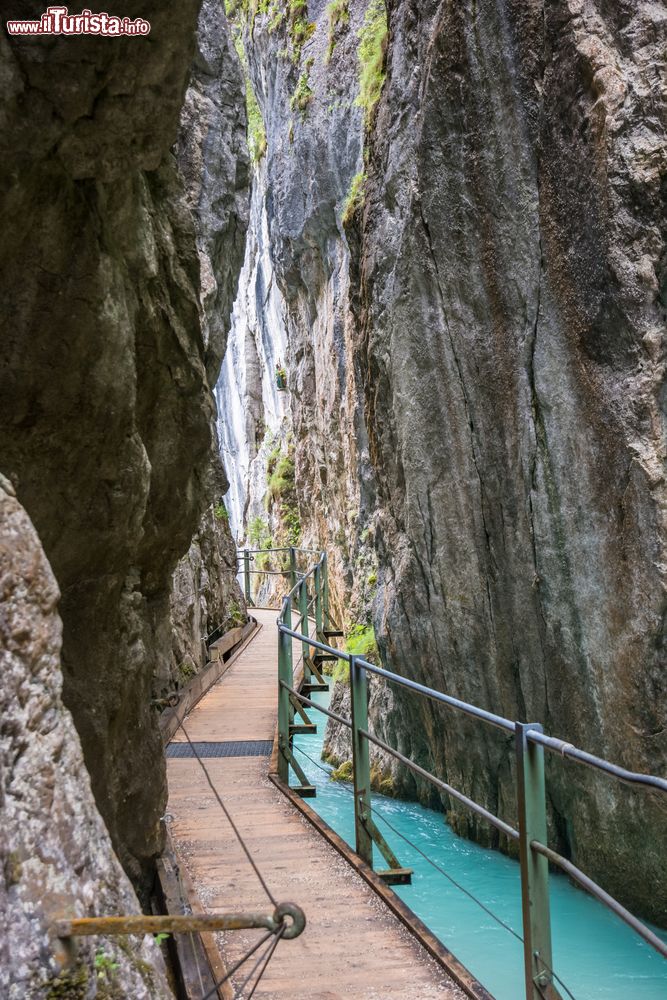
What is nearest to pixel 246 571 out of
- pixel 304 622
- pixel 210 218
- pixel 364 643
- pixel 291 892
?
pixel 364 643

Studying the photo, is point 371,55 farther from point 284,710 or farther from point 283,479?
point 283,479

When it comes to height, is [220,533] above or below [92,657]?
above

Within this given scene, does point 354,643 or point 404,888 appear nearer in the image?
point 404,888

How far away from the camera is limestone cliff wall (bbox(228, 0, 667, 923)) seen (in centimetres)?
698

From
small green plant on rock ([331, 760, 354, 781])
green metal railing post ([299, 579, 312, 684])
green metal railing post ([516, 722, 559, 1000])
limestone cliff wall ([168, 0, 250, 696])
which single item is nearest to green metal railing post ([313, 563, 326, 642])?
green metal railing post ([299, 579, 312, 684])

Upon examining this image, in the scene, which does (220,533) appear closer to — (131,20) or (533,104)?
(533,104)

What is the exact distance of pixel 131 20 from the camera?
326cm

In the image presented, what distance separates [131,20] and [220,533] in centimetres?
1417

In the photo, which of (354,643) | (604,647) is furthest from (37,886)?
(354,643)

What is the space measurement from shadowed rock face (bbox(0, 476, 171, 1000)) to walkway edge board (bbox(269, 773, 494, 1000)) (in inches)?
73.5

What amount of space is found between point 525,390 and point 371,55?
29.0 feet

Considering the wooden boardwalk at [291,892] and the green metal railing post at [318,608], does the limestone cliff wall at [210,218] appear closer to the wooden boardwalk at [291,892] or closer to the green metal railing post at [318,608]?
A: the wooden boardwalk at [291,892]

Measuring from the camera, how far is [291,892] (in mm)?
4793

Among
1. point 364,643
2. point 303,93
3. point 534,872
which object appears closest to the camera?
point 534,872
